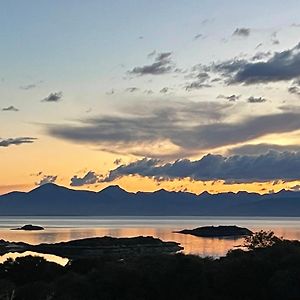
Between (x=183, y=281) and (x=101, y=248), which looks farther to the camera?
(x=101, y=248)

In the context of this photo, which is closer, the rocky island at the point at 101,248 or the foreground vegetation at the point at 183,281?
the foreground vegetation at the point at 183,281

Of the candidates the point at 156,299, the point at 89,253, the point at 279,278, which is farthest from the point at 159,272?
the point at 89,253

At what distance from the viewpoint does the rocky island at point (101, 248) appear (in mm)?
141000

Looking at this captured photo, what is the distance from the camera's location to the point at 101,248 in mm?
154750

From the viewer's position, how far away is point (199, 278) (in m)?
55.2

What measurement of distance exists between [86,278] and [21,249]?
95.3m

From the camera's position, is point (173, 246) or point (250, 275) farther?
point (173, 246)

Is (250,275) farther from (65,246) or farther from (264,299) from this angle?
(65,246)

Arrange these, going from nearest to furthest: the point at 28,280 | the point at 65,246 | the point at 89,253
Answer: the point at 28,280 < the point at 89,253 < the point at 65,246

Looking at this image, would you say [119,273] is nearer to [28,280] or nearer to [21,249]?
[28,280]

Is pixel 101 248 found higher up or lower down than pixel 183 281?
lower down

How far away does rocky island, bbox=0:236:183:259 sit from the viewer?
141000 mm

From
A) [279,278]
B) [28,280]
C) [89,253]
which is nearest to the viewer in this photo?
[279,278]

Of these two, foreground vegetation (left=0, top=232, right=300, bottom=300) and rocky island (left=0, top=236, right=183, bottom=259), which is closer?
foreground vegetation (left=0, top=232, right=300, bottom=300)
